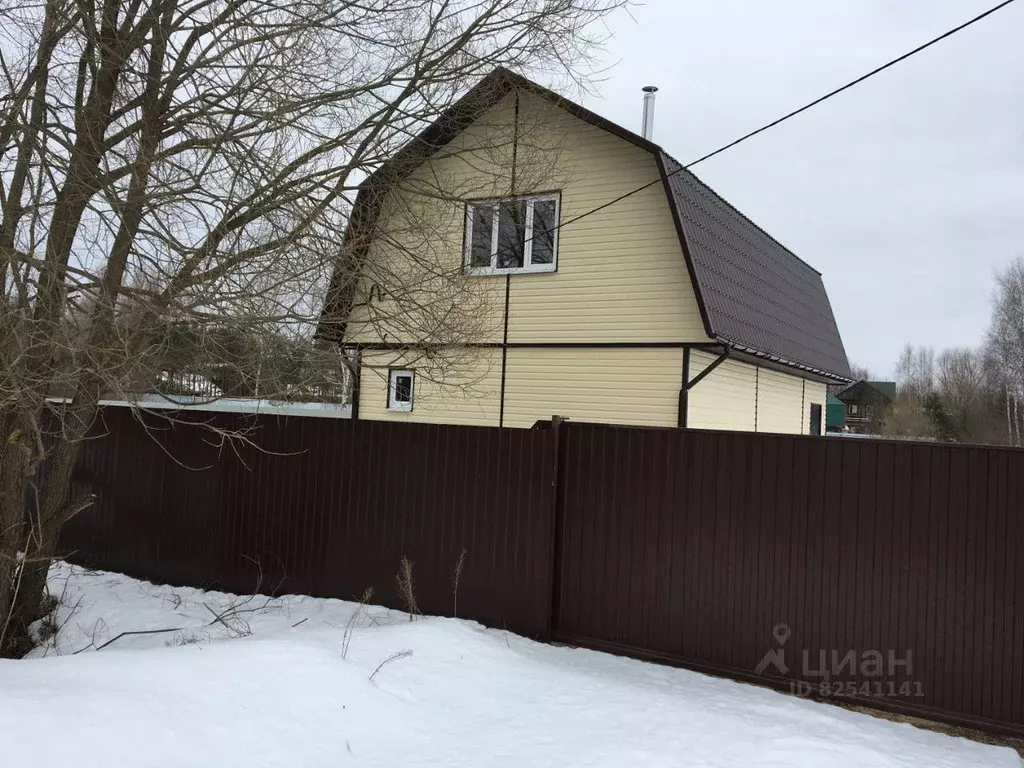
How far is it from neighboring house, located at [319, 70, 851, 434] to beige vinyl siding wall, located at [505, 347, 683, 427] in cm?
2

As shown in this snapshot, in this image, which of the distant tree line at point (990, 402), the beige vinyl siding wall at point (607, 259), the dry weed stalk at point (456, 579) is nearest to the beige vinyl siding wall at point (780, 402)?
the beige vinyl siding wall at point (607, 259)

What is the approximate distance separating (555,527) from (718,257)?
507 centimetres

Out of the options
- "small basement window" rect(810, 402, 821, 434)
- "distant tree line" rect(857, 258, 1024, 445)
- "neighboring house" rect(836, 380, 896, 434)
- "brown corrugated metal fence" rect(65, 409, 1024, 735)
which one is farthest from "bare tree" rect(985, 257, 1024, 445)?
"brown corrugated metal fence" rect(65, 409, 1024, 735)

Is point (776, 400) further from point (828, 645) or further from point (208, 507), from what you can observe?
point (208, 507)

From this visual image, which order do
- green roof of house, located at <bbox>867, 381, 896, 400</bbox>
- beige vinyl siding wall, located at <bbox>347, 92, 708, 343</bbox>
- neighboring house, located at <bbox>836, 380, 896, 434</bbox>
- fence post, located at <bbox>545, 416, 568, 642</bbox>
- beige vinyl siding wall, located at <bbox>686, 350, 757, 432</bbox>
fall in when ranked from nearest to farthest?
A: fence post, located at <bbox>545, 416, 568, 642</bbox> < beige vinyl siding wall, located at <bbox>347, 92, 708, 343</bbox> < beige vinyl siding wall, located at <bbox>686, 350, 757, 432</bbox> < neighboring house, located at <bbox>836, 380, 896, 434</bbox> < green roof of house, located at <bbox>867, 381, 896, 400</bbox>

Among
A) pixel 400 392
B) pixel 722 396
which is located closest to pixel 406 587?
pixel 400 392

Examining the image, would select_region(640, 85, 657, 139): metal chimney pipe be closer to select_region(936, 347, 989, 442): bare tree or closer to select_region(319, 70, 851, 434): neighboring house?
select_region(319, 70, 851, 434): neighboring house

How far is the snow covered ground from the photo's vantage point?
301 centimetres

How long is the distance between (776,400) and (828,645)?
783 centimetres

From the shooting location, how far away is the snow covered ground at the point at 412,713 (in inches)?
119

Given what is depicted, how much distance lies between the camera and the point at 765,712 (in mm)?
4199

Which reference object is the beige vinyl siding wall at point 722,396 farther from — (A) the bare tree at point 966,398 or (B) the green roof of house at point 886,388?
(B) the green roof of house at point 886,388

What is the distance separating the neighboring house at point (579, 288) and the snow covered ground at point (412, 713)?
9.73 feet

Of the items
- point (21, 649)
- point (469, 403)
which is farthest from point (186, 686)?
point (469, 403)
